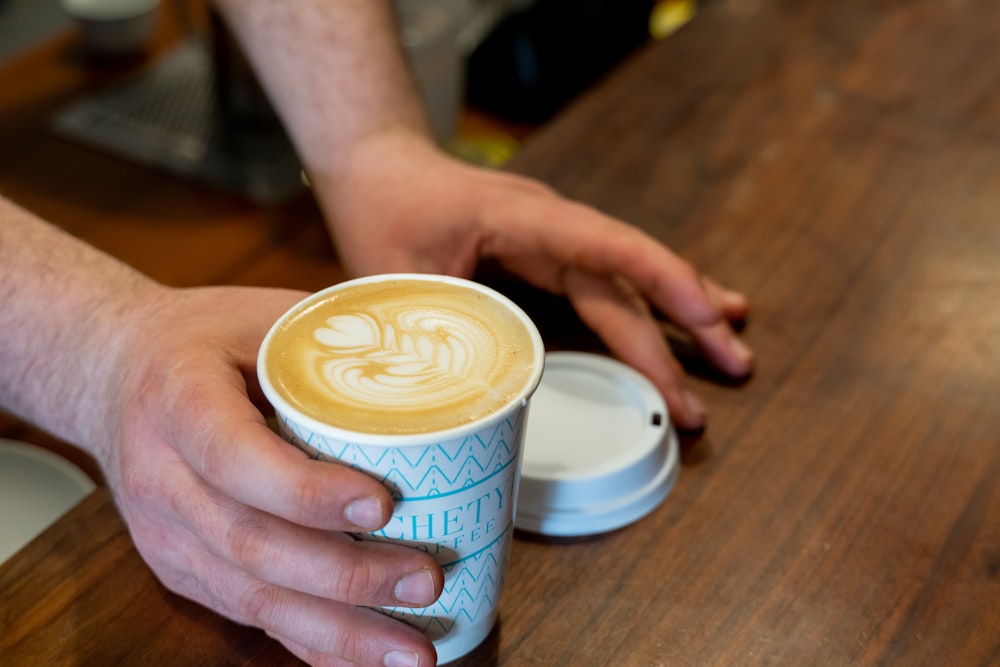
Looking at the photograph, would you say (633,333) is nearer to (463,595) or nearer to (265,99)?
(463,595)

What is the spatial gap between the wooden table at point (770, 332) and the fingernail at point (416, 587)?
0.37 ft

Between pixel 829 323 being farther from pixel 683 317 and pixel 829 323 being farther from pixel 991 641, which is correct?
pixel 991 641

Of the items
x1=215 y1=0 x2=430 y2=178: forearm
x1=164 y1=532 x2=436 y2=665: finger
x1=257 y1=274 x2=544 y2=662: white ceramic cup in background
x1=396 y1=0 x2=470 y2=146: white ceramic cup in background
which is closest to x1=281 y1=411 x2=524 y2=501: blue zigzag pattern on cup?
x1=257 y1=274 x2=544 y2=662: white ceramic cup in background

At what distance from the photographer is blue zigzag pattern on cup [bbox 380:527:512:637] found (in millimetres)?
591

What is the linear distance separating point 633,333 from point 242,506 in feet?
1.38

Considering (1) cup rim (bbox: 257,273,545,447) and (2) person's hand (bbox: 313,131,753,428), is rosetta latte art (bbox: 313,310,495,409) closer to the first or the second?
(1) cup rim (bbox: 257,273,545,447)

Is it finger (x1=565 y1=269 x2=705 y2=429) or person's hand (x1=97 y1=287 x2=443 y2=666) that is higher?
person's hand (x1=97 y1=287 x2=443 y2=666)

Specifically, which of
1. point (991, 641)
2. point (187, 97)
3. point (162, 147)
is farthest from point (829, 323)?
point (187, 97)

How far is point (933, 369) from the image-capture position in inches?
35.3

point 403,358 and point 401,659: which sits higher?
point 403,358

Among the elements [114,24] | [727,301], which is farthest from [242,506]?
[114,24]

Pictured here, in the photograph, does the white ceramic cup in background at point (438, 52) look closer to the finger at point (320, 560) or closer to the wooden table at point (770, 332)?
the wooden table at point (770, 332)

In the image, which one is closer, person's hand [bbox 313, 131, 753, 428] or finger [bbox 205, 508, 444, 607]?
finger [bbox 205, 508, 444, 607]

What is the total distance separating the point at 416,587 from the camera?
0.55 metres
